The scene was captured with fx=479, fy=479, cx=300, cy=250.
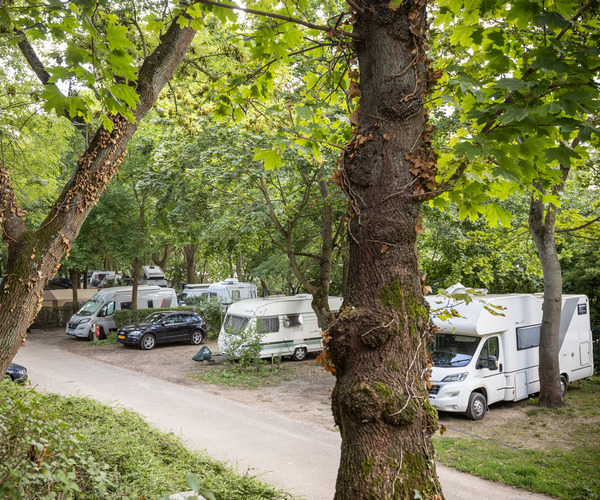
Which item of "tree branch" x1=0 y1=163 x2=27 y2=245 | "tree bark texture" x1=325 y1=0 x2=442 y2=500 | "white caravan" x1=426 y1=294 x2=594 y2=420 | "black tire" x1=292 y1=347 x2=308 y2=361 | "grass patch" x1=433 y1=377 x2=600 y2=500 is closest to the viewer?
"tree bark texture" x1=325 y1=0 x2=442 y2=500

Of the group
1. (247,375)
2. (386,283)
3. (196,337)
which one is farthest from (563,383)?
(196,337)

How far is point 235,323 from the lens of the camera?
17.2 meters

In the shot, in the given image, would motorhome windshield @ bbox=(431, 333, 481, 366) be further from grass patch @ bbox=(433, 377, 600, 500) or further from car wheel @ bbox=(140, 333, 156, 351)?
car wheel @ bbox=(140, 333, 156, 351)

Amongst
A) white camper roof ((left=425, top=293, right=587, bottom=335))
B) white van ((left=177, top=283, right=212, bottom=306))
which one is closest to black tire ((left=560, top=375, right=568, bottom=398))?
white camper roof ((left=425, top=293, right=587, bottom=335))

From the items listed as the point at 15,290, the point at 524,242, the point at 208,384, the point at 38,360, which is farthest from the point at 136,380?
the point at 524,242

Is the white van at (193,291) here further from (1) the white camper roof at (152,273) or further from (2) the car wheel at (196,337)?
(2) the car wheel at (196,337)

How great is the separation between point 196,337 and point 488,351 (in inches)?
543

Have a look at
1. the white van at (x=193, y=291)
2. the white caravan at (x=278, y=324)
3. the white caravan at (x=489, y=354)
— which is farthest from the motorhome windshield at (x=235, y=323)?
the white van at (x=193, y=291)

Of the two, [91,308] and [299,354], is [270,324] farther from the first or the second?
[91,308]

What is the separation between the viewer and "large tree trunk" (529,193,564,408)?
1140cm

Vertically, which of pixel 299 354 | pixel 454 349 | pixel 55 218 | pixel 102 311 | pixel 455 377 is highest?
pixel 55 218

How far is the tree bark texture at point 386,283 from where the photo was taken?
8.23ft

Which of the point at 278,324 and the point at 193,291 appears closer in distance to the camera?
the point at 278,324

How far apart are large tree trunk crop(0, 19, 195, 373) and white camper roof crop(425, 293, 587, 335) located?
7.32m
